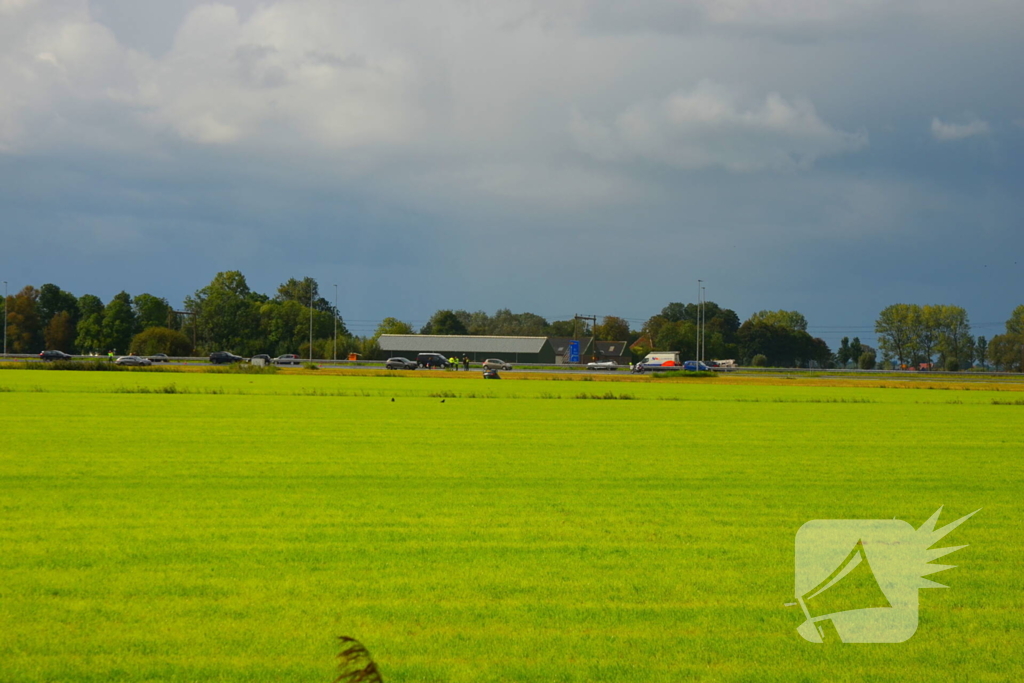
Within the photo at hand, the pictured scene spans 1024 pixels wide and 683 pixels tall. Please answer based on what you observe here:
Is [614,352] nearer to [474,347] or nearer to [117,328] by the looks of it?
[474,347]

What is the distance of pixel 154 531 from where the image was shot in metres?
11.7

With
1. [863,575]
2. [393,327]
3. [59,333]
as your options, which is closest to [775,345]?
[393,327]

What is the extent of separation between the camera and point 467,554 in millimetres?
10617

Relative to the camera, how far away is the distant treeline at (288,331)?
135m

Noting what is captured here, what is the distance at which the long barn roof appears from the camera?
14075 cm

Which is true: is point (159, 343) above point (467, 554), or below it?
above

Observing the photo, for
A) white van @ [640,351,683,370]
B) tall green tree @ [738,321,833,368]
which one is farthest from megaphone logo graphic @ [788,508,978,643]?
tall green tree @ [738,321,833,368]

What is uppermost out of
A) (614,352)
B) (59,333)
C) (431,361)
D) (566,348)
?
(59,333)

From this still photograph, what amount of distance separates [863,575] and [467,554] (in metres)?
4.57

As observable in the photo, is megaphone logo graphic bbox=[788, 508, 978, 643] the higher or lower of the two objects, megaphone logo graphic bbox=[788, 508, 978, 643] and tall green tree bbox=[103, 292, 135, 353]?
the lower

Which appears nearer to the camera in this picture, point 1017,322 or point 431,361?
point 431,361

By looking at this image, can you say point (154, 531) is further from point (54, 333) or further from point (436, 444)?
point (54, 333)

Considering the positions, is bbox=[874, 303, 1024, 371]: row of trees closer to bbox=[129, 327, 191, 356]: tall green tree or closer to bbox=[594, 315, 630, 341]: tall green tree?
bbox=[594, 315, 630, 341]: tall green tree

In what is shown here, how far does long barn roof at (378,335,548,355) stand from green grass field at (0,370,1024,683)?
377 feet
